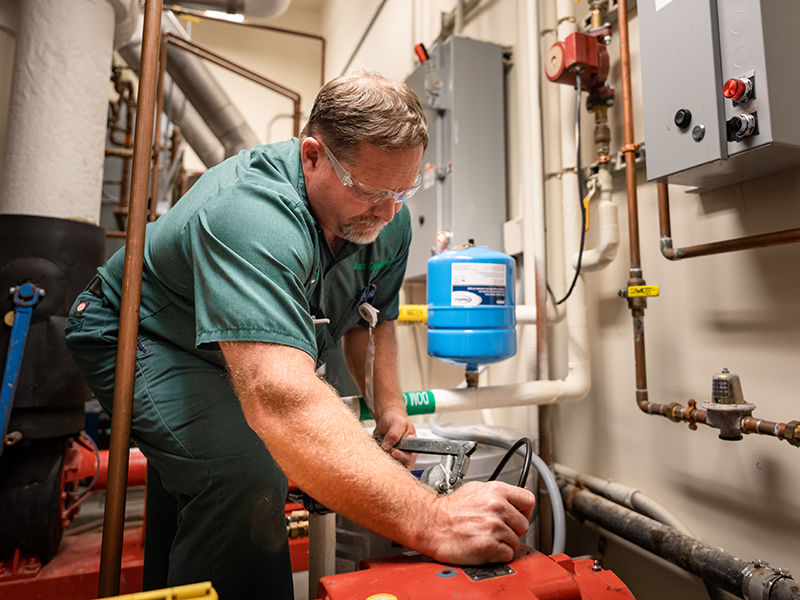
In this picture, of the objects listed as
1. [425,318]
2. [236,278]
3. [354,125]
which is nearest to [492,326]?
[425,318]

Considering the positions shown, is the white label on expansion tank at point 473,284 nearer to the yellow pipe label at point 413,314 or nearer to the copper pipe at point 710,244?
the yellow pipe label at point 413,314

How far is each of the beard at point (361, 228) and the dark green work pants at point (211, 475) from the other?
333mm

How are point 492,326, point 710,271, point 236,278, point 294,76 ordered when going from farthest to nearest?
point 294,76, point 492,326, point 710,271, point 236,278

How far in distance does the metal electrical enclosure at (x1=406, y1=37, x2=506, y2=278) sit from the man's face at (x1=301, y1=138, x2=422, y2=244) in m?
0.87

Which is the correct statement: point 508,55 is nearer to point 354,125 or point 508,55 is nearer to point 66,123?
point 354,125

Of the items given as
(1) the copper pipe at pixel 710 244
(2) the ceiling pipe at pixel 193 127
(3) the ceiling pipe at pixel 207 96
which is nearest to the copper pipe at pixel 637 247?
(1) the copper pipe at pixel 710 244

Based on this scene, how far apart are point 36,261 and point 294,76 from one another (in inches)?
150

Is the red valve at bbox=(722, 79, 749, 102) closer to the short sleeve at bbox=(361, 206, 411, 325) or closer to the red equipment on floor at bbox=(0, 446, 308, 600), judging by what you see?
the short sleeve at bbox=(361, 206, 411, 325)

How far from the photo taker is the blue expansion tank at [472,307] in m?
1.32

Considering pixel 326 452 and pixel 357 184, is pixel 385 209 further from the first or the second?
pixel 326 452

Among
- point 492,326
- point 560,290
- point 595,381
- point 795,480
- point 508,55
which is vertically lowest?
point 795,480

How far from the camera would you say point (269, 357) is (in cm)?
67

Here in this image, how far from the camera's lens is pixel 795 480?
1.02 metres

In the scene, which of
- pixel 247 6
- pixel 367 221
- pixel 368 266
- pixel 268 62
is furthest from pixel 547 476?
pixel 268 62
